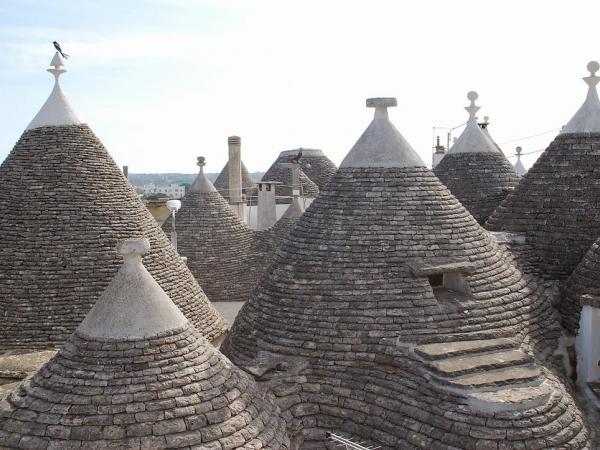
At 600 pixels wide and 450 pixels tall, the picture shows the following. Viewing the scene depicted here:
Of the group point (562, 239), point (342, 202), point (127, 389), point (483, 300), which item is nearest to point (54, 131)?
point (342, 202)

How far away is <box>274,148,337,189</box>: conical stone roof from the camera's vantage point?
92.5 ft

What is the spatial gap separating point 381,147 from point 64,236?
5.81m

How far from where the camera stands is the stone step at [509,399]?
7.56 metres

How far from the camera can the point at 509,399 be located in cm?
763

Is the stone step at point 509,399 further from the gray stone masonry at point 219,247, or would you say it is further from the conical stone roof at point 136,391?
the gray stone masonry at point 219,247

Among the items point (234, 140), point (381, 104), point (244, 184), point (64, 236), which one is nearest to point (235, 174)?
point (234, 140)

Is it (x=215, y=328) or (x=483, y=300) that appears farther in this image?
(x=215, y=328)

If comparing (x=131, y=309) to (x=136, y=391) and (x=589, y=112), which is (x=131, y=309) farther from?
(x=589, y=112)

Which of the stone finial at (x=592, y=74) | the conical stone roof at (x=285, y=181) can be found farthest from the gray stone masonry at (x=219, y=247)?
the stone finial at (x=592, y=74)

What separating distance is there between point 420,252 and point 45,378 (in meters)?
5.17

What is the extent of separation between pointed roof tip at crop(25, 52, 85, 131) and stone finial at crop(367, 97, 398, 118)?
5.94 meters

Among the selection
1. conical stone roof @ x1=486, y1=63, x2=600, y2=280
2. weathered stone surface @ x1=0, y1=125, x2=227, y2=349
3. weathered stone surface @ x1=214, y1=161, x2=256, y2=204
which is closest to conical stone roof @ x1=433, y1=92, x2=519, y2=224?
conical stone roof @ x1=486, y1=63, x2=600, y2=280

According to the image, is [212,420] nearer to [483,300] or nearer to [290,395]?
[290,395]

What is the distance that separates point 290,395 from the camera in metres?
8.66
